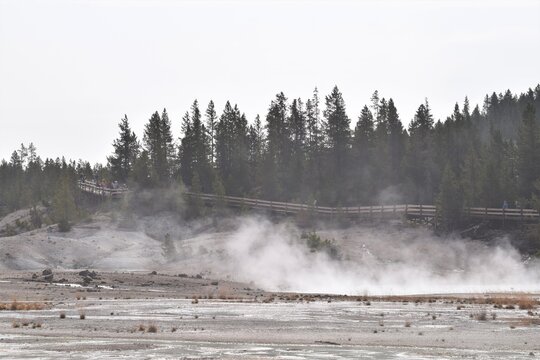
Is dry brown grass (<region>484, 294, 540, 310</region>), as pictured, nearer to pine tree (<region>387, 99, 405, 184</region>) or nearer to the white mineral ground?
the white mineral ground

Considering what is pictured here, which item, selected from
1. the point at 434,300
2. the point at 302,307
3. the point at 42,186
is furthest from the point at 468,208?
the point at 42,186

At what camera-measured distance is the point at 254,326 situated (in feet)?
121

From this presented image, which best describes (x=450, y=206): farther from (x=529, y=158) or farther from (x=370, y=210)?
(x=529, y=158)

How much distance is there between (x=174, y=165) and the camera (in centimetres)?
12669

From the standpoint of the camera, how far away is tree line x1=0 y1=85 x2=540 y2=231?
96125 millimetres

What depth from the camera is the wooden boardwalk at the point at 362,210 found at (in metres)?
90.6

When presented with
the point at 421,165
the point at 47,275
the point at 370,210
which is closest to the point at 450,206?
the point at 370,210

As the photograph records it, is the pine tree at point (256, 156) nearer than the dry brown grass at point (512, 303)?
No

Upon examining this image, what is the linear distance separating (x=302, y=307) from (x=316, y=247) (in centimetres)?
3545

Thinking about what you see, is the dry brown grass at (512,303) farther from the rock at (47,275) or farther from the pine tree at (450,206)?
the pine tree at (450,206)

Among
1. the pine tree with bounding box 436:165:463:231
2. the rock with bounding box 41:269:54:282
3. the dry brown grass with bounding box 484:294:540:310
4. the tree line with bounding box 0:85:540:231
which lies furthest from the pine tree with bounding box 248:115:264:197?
the dry brown grass with bounding box 484:294:540:310

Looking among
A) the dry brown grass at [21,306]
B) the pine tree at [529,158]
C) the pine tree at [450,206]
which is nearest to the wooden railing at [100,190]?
the pine tree at [450,206]

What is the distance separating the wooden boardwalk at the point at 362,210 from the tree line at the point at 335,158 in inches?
63.8

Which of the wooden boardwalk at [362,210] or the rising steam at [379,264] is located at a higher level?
the wooden boardwalk at [362,210]
